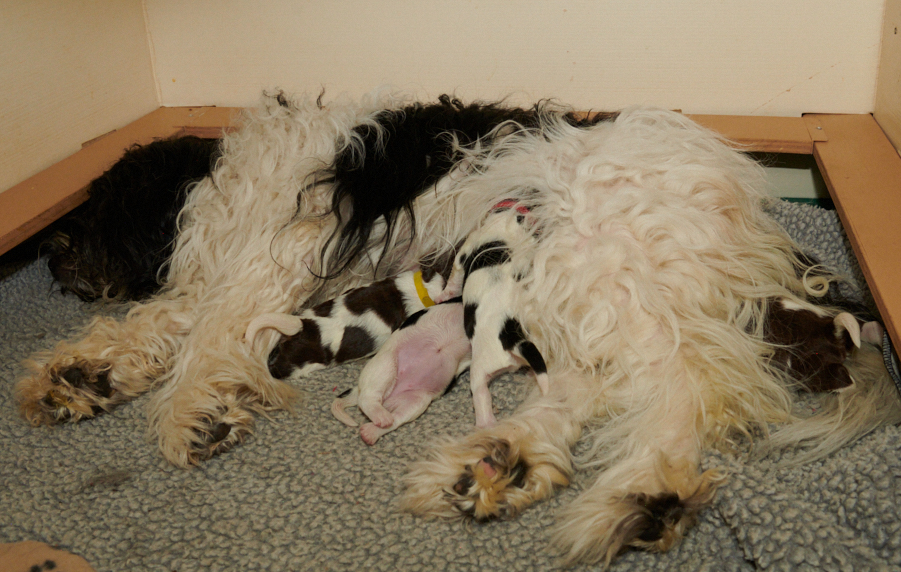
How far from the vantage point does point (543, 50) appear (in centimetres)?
234

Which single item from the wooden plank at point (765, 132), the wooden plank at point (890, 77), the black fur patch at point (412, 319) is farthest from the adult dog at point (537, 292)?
the wooden plank at point (890, 77)

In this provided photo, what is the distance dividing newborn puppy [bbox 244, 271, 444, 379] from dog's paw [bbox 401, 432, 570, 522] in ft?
1.44

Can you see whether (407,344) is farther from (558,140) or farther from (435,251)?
(558,140)

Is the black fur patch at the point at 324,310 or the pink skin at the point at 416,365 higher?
the black fur patch at the point at 324,310

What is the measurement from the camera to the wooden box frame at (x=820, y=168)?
4.83ft

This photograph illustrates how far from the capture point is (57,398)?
1.59m

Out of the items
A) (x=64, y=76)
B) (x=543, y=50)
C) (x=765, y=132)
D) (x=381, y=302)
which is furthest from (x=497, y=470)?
(x=64, y=76)

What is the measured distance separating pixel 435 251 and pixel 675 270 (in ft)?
2.09

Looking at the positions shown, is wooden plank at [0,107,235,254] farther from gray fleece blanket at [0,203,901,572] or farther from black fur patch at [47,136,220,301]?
gray fleece blanket at [0,203,901,572]

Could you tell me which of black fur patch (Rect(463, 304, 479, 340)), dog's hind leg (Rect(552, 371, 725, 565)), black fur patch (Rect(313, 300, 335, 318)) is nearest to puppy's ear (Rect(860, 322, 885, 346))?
dog's hind leg (Rect(552, 371, 725, 565))

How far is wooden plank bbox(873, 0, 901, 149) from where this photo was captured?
6.38ft

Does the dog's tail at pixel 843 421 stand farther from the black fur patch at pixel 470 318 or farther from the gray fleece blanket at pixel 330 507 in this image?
the black fur patch at pixel 470 318

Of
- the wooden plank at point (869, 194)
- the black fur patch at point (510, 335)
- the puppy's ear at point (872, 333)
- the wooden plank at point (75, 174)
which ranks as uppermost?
the wooden plank at point (75, 174)

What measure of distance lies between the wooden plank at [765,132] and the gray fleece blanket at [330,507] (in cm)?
109
